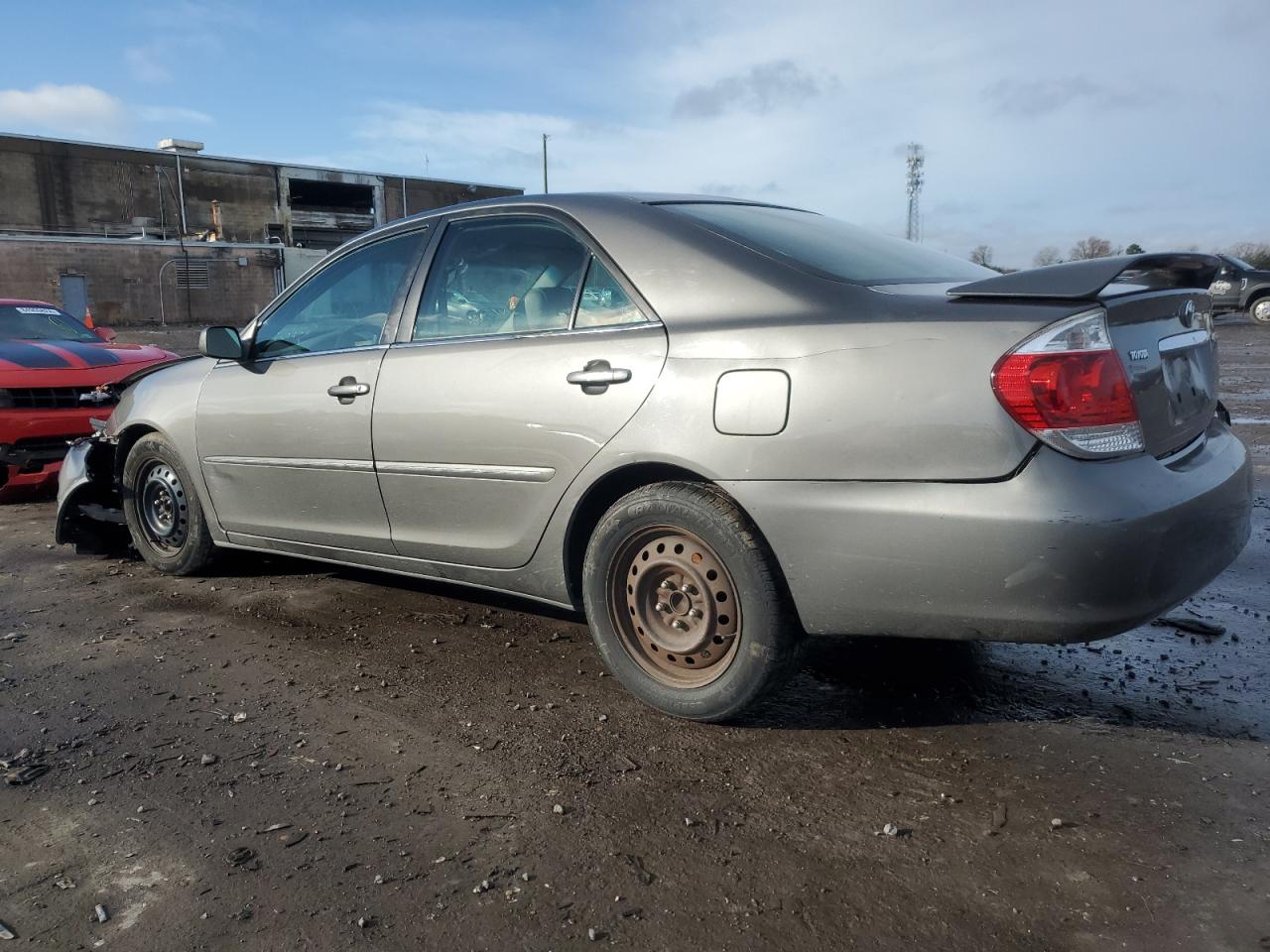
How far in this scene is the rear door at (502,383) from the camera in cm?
306

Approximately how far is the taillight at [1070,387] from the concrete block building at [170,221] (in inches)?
1682

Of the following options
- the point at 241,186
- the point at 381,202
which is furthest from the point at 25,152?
the point at 381,202

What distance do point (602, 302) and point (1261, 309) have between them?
23732 mm

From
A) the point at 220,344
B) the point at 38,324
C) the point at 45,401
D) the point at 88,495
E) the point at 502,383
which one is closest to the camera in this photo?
the point at 502,383

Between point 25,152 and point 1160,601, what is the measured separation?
55081mm

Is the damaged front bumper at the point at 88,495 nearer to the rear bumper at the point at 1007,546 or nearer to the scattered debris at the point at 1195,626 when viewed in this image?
the rear bumper at the point at 1007,546

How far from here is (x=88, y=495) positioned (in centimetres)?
510

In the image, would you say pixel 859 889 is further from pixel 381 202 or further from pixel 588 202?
pixel 381 202

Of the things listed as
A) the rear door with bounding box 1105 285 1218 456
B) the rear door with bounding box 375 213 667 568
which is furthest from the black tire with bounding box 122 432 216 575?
the rear door with bounding box 1105 285 1218 456

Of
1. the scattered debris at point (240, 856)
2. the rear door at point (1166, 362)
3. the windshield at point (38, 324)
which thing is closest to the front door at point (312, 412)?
the scattered debris at point (240, 856)

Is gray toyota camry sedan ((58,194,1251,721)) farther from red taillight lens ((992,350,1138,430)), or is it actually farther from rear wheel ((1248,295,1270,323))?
rear wheel ((1248,295,1270,323))

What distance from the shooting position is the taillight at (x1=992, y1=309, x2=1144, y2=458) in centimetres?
237

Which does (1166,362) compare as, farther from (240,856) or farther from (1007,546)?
(240,856)

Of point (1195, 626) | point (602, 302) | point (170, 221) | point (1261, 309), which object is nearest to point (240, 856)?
point (602, 302)
